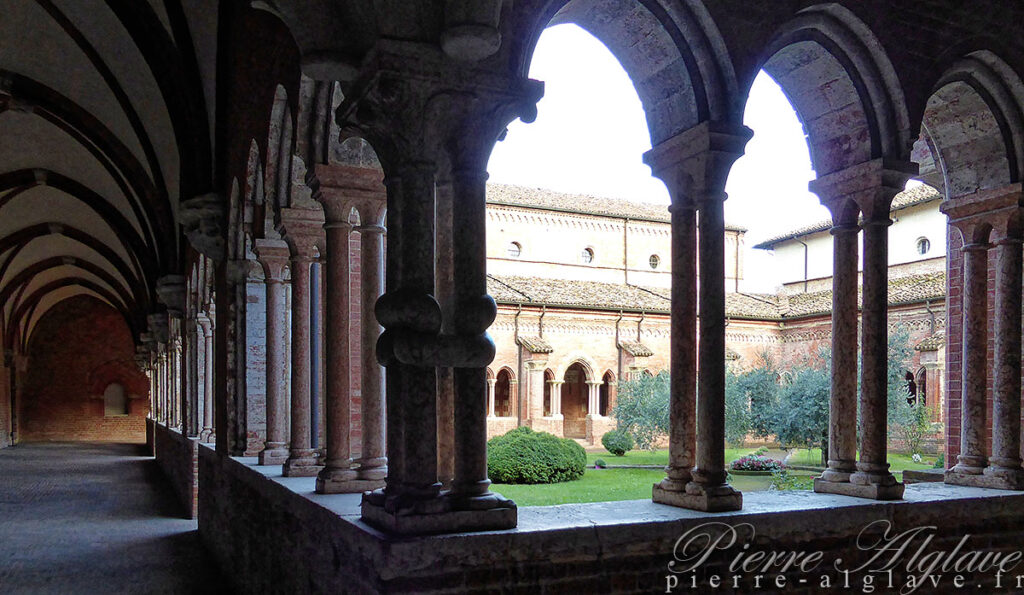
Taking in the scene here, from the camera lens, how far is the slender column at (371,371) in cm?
466

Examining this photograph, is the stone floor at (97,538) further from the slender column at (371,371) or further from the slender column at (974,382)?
the slender column at (974,382)

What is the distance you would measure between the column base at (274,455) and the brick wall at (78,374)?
28927 millimetres

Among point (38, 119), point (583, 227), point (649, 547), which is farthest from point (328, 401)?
point (583, 227)

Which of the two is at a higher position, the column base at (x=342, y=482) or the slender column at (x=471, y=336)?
the slender column at (x=471, y=336)

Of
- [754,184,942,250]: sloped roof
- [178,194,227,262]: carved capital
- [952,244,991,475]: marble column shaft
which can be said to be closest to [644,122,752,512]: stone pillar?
[952,244,991,475]: marble column shaft

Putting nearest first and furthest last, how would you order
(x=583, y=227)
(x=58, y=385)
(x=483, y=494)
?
(x=483, y=494)
(x=583, y=227)
(x=58, y=385)

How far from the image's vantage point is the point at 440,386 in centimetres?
400

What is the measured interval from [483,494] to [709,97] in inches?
92.2

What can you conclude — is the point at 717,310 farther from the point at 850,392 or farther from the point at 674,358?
the point at 850,392

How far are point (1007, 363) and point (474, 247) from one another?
3728 millimetres

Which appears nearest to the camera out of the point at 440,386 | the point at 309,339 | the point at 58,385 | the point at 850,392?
the point at 440,386

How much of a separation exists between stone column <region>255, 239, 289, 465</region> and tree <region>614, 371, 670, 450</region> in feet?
44.8

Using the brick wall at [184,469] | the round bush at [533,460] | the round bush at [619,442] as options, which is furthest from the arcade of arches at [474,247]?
the round bush at [619,442]

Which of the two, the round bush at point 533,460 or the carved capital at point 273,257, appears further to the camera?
the round bush at point 533,460
